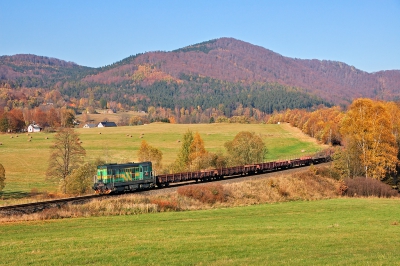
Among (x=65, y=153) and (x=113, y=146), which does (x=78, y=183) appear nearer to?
(x=65, y=153)

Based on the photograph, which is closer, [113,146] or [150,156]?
[150,156]

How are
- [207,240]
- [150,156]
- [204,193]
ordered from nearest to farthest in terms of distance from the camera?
[207,240], [204,193], [150,156]

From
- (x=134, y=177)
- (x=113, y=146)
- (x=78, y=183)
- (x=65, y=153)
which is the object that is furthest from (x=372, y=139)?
(x=113, y=146)

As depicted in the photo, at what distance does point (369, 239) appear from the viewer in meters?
23.3

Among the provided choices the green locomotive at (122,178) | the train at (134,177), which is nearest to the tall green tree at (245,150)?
the train at (134,177)

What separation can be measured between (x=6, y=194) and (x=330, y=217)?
4618 cm

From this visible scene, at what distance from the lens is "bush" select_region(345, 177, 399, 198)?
58.6m

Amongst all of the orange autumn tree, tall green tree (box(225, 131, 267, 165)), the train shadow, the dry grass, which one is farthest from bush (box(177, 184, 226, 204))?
the orange autumn tree

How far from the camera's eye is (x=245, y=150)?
83.9 meters

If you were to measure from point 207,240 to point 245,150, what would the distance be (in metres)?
61.8

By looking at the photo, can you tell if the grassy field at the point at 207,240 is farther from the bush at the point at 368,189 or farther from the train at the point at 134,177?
the bush at the point at 368,189

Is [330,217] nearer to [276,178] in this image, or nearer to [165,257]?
[165,257]

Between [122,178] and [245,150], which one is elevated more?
[245,150]

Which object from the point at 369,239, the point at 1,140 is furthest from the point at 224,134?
the point at 369,239
